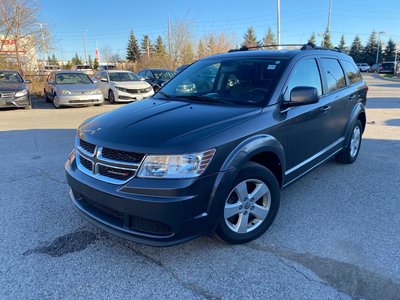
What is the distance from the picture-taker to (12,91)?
1220 centimetres

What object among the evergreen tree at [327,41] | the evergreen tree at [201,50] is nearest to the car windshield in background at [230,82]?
the evergreen tree at [201,50]

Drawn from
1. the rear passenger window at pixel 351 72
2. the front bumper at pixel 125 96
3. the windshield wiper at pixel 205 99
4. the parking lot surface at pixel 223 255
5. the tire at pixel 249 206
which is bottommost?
the parking lot surface at pixel 223 255

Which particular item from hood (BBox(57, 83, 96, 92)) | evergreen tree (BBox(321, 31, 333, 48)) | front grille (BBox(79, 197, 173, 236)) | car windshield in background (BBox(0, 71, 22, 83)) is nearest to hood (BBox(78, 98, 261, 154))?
front grille (BBox(79, 197, 173, 236))

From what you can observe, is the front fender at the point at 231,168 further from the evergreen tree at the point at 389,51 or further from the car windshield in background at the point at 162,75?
the evergreen tree at the point at 389,51

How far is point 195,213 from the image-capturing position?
8.25ft

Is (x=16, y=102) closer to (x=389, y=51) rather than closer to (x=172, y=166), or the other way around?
(x=172, y=166)

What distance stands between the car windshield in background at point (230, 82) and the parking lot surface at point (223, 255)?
140cm

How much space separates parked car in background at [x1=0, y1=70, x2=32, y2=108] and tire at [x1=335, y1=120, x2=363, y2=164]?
11704mm

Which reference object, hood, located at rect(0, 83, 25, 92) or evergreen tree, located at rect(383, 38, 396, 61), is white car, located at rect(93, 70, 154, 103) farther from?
evergreen tree, located at rect(383, 38, 396, 61)

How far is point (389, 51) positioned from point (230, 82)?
258 ft

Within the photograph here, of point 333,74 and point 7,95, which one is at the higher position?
point 333,74

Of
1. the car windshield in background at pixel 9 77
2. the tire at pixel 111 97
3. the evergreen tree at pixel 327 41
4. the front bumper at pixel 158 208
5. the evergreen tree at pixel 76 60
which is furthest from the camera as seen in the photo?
the evergreen tree at pixel 76 60

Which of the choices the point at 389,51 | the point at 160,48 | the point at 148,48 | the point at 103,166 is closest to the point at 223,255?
the point at 103,166

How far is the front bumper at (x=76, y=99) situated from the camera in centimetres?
1289
